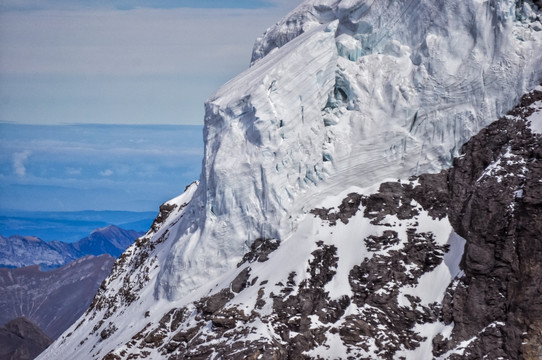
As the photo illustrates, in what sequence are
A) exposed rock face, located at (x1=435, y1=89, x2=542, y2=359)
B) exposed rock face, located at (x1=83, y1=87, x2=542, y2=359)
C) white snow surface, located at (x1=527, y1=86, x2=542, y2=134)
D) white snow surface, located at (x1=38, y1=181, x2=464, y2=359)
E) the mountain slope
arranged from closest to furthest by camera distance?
exposed rock face, located at (x1=435, y1=89, x2=542, y2=359)
exposed rock face, located at (x1=83, y1=87, x2=542, y2=359)
white snow surface, located at (x1=38, y1=181, x2=464, y2=359)
the mountain slope
white snow surface, located at (x1=527, y1=86, x2=542, y2=134)

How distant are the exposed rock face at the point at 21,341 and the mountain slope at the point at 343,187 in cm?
8894

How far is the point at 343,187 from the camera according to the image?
65.5 meters

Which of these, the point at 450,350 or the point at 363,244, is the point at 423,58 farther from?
the point at 450,350

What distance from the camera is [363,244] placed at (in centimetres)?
6178

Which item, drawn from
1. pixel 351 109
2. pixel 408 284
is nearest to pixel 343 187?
pixel 351 109

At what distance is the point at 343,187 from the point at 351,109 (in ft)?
22.7

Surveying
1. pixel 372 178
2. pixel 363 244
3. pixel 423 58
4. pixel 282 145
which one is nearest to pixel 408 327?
pixel 363 244

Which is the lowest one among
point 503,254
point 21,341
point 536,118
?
point 21,341

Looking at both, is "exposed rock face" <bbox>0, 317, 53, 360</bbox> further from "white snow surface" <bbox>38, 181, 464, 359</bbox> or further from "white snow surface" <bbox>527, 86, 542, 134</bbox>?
"white snow surface" <bbox>527, 86, 542, 134</bbox>

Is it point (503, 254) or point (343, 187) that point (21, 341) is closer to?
point (343, 187)

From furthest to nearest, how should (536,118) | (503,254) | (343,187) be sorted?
(343,187) → (536,118) → (503,254)

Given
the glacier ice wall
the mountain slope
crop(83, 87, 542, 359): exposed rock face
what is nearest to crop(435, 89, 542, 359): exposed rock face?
crop(83, 87, 542, 359): exposed rock face

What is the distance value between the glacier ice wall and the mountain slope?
0.12 metres

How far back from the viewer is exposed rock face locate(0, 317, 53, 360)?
15025 centimetres
